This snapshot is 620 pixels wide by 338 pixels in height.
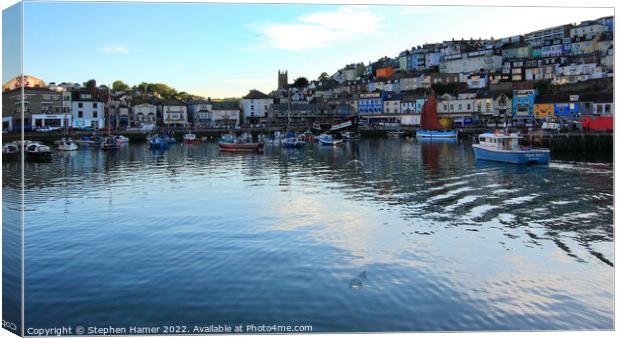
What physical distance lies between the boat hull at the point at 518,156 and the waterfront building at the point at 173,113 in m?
52.7

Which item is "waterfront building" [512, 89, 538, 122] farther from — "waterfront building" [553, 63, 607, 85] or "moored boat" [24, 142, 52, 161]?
"moored boat" [24, 142, 52, 161]

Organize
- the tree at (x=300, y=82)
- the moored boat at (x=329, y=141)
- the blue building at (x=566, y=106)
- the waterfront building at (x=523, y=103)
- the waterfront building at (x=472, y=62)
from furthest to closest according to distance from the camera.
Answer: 1. the tree at (x=300, y=82)
2. the waterfront building at (x=472, y=62)
3. the waterfront building at (x=523, y=103)
4. the moored boat at (x=329, y=141)
5. the blue building at (x=566, y=106)

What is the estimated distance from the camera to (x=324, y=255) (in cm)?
1090

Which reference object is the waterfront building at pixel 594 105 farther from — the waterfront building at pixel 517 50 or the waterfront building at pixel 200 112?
the waterfront building at pixel 200 112

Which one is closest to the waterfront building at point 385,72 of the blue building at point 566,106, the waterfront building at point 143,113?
the waterfront building at point 143,113

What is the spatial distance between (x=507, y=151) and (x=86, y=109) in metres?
46.0

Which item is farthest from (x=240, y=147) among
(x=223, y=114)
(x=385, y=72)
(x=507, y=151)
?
(x=385, y=72)

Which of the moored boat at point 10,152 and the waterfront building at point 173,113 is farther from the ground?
the waterfront building at point 173,113

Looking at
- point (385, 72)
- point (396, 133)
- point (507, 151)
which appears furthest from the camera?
point (385, 72)

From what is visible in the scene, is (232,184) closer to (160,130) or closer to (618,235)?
(618,235)

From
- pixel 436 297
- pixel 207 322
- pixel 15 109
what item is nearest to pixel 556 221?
pixel 436 297

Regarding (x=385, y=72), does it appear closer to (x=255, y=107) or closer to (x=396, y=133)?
(x=255, y=107)

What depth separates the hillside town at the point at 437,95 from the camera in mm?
63938

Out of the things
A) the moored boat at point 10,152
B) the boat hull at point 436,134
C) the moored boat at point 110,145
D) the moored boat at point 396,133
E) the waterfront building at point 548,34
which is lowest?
the moored boat at point 10,152
